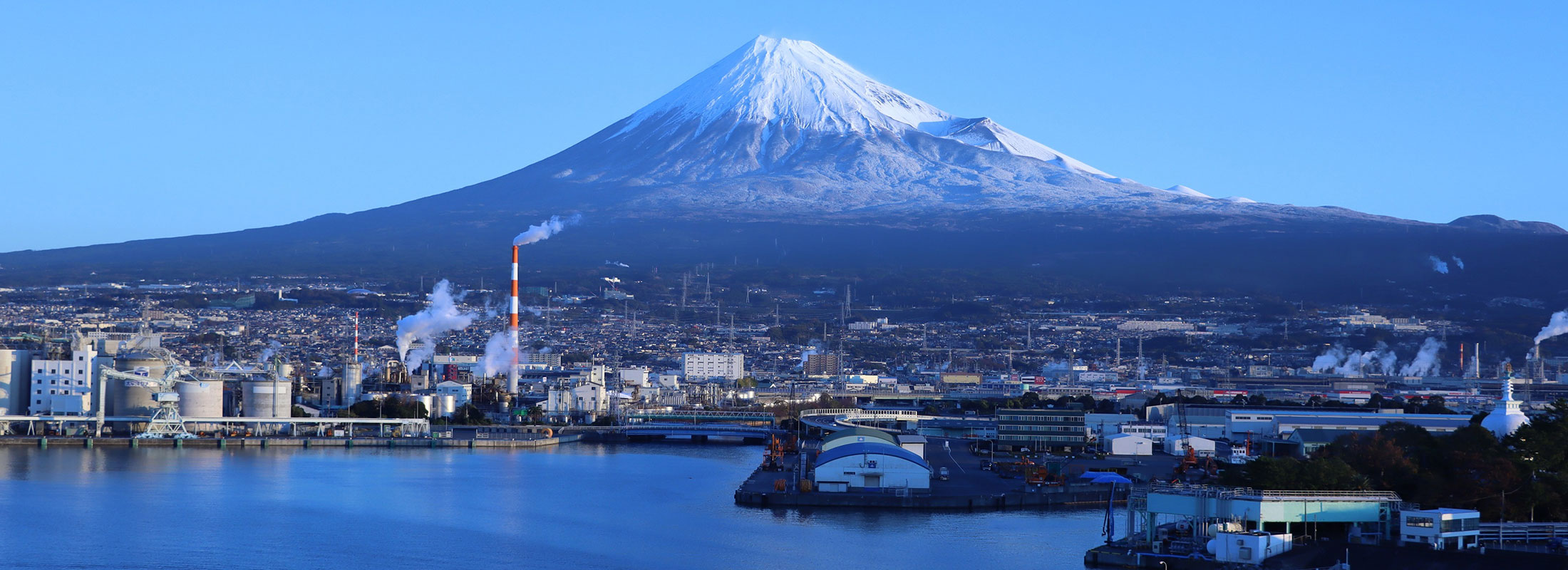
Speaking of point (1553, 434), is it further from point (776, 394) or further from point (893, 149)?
point (893, 149)

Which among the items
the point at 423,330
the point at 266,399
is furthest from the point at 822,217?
the point at 266,399

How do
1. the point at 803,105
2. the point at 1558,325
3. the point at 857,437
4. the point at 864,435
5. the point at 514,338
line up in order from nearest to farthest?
1. the point at 857,437
2. the point at 864,435
3. the point at 514,338
4. the point at 1558,325
5. the point at 803,105

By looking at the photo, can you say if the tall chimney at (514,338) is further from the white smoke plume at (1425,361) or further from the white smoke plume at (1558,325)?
the white smoke plume at (1558,325)

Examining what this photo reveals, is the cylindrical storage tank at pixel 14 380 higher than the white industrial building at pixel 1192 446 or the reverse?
higher

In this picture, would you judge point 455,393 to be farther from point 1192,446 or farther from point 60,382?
point 1192,446

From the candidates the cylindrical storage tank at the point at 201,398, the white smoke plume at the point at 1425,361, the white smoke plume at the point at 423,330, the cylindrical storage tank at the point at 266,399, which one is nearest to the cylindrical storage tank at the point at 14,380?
the cylindrical storage tank at the point at 201,398

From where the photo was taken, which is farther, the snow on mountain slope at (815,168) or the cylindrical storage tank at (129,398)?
the snow on mountain slope at (815,168)

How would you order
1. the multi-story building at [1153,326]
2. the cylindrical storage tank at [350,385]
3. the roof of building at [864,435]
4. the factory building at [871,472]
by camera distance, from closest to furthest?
the factory building at [871,472]
the roof of building at [864,435]
the cylindrical storage tank at [350,385]
the multi-story building at [1153,326]
